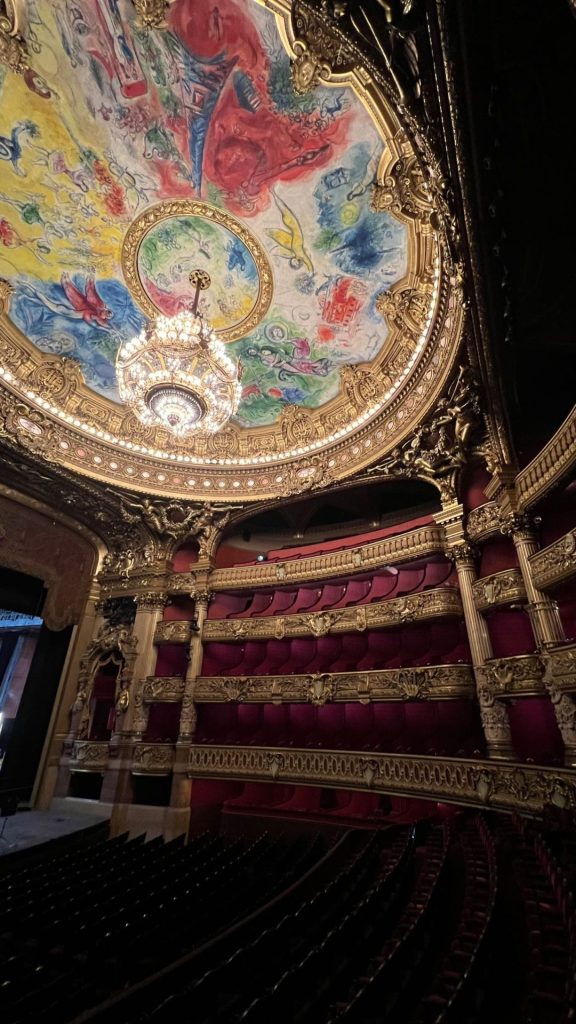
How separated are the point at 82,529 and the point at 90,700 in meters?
4.79

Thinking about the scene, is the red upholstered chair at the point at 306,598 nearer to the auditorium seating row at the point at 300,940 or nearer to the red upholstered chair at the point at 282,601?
the red upholstered chair at the point at 282,601

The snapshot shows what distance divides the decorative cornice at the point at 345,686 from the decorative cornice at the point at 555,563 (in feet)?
7.27

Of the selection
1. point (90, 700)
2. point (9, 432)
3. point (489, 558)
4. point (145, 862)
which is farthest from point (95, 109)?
point (90, 700)

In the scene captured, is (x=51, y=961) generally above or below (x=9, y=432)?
below

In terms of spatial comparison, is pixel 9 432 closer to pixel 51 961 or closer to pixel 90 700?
pixel 90 700

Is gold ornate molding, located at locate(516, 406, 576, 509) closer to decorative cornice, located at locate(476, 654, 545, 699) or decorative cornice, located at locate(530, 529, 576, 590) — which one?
decorative cornice, located at locate(530, 529, 576, 590)

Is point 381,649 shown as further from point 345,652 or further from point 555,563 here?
point 555,563

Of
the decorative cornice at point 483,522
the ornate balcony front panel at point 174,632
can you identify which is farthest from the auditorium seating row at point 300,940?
the ornate balcony front panel at point 174,632

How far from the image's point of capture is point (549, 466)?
642cm

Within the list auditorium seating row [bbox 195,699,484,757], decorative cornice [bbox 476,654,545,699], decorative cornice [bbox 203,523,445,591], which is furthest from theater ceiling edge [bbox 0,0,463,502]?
auditorium seating row [bbox 195,699,484,757]

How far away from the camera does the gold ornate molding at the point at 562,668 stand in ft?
18.2

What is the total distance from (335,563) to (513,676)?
4.82 meters

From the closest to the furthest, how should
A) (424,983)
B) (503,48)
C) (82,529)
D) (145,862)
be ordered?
1. (424,983)
2. (503,48)
3. (145,862)
4. (82,529)

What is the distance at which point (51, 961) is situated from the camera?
2496 millimetres
